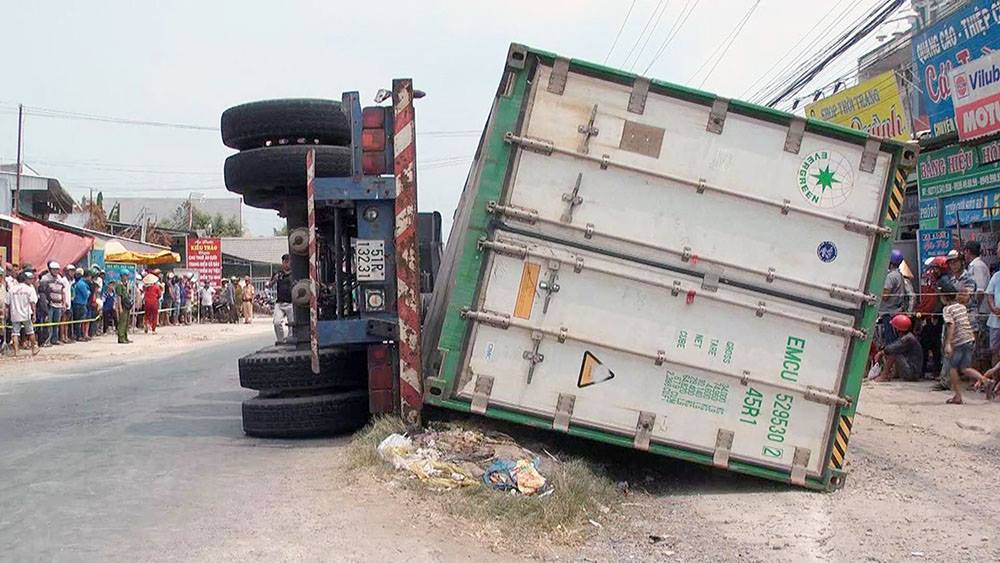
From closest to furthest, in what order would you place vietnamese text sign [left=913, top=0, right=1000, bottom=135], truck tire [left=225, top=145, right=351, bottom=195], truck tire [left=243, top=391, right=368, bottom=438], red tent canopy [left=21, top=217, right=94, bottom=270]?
truck tire [left=243, top=391, right=368, bottom=438], truck tire [left=225, top=145, right=351, bottom=195], vietnamese text sign [left=913, top=0, right=1000, bottom=135], red tent canopy [left=21, top=217, right=94, bottom=270]

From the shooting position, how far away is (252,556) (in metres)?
4.68

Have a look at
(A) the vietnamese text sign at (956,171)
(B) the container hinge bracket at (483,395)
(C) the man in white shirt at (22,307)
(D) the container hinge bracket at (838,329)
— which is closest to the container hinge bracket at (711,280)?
(D) the container hinge bracket at (838,329)

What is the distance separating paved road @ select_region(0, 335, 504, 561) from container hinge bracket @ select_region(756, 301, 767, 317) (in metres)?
2.68

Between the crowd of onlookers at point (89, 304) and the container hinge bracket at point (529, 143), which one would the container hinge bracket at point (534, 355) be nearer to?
the container hinge bracket at point (529, 143)

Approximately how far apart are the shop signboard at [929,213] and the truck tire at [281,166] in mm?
10992

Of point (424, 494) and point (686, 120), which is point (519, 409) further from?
point (686, 120)

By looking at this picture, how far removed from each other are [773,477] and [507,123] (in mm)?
3089

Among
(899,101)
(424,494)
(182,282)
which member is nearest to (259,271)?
(182,282)

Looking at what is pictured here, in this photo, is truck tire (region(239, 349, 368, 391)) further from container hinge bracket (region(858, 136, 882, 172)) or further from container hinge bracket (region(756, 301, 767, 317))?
container hinge bracket (region(858, 136, 882, 172))

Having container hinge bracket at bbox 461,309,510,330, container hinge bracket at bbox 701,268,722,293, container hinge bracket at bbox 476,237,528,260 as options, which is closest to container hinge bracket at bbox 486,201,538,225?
container hinge bracket at bbox 476,237,528,260

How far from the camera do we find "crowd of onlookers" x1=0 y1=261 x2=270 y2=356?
1855cm

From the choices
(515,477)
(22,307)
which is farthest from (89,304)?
(515,477)

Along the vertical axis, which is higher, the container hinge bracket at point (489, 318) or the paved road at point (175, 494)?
the container hinge bracket at point (489, 318)

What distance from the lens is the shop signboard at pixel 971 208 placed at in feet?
45.1
